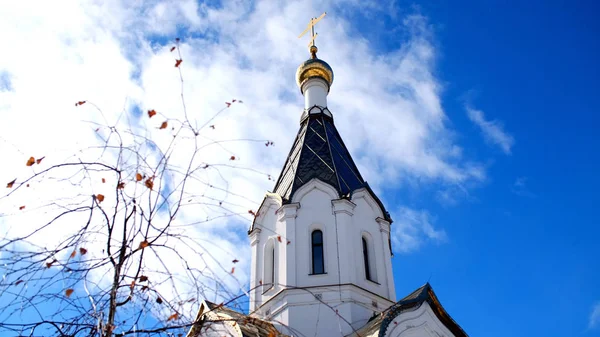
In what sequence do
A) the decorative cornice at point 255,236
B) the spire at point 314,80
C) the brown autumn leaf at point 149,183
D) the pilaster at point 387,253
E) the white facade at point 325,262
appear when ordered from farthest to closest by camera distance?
the spire at point 314,80, the decorative cornice at point 255,236, the pilaster at point 387,253, the white facade at point 325,262, the brown autumn leaf at point 149,183

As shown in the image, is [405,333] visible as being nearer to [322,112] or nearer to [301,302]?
[301,302]

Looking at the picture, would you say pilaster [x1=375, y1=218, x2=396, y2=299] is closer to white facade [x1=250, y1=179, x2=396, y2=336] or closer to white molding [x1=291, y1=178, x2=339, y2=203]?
white facade [x1=250, y1=179, x2=396, y2=336]

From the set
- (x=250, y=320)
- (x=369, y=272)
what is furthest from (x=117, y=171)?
(x=369, y=272)

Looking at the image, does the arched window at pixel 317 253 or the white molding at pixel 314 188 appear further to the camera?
the white molding at pixel 314 188

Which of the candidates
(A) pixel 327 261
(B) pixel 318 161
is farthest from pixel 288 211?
(B) pixel 318 161

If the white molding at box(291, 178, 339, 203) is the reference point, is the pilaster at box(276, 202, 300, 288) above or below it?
below

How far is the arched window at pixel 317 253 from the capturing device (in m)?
13.2

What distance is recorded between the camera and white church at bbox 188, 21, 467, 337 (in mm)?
11789

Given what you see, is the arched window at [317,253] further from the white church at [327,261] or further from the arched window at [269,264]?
the arched window at [269,264]

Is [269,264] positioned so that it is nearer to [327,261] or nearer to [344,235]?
[327,261]

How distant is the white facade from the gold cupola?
5.35 metres

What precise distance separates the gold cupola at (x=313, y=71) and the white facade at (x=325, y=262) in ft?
17.6

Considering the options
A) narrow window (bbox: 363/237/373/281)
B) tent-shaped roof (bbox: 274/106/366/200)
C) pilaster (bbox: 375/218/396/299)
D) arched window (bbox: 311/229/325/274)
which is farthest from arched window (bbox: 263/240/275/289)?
pilaster (bbox: 375/218/396/299)

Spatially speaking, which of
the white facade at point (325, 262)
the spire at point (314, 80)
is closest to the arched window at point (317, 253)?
the white facade at point (325, 262)
